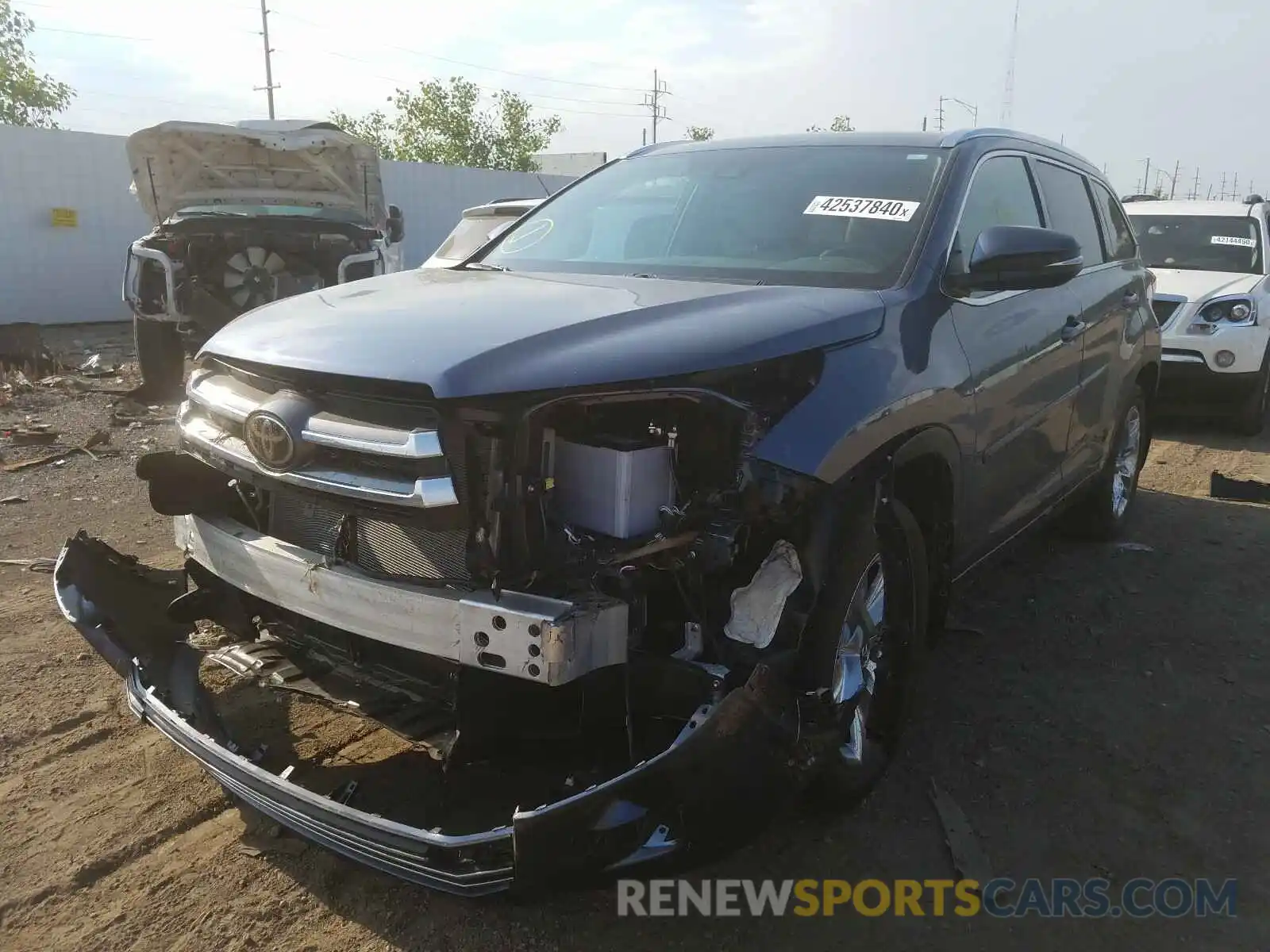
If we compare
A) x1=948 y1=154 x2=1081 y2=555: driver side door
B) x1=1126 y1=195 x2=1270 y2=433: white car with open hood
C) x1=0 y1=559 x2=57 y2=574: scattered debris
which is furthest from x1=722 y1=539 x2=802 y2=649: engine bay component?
x1=1126 y1=195 x2=1270 y2=433: white car with open hood

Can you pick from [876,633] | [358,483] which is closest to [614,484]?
[358,483]

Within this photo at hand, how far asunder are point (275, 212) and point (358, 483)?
29.3ft

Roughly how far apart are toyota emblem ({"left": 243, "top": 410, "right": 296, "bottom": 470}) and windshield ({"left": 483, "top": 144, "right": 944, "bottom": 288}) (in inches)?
53.7

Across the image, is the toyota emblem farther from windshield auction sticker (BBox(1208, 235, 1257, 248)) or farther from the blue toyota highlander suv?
windshield auction sticker (BBox(1208, 235, 1257, 248))

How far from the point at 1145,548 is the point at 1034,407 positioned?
229cm

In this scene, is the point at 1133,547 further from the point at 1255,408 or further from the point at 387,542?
the point at 387,542

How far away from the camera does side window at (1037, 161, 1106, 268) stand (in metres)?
4.23

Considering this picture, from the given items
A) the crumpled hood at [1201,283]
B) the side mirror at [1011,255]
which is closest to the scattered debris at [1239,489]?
the crumpled hood at [1201,283]

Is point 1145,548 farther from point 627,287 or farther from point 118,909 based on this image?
point 118,909

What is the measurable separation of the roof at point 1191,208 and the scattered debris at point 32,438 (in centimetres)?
966

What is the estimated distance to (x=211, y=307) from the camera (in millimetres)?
9008

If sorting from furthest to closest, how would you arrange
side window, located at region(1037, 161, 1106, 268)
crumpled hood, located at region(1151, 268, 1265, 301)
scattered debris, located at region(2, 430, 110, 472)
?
crumpled hood, located at region(1151, 268, 1265, 301) < scattered debris, located at region(2, 430, 110, 472) < side window, located at region(1037, 161, 1106, 268)

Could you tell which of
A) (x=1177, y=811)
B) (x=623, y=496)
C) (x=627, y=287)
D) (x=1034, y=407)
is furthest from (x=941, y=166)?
(x=1177, y=811)

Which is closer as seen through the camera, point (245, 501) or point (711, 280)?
point (245, 501)
